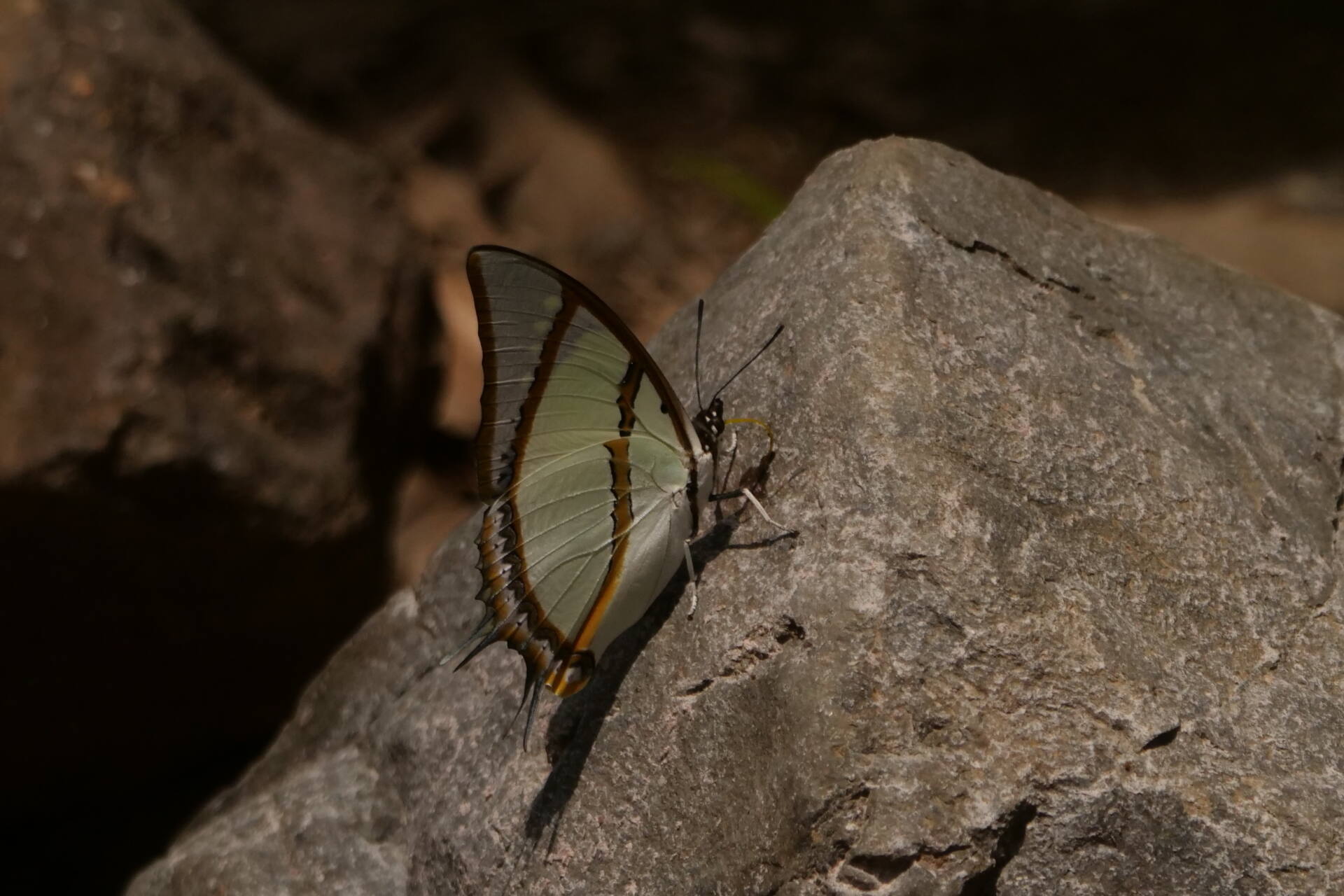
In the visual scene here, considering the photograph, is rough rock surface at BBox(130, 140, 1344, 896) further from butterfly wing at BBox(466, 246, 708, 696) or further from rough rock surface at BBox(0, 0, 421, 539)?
rough rock surface at BBox(0, 0, 421, 539)

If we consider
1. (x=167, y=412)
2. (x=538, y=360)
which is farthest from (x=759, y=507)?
(x=167, y=412)

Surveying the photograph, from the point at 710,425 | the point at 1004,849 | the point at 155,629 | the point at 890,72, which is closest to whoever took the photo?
the point at 1004,849

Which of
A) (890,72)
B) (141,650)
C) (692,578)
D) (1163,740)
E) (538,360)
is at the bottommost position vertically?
(141,650)

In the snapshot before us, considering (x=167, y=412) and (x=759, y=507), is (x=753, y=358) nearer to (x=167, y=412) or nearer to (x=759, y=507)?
(x=759, y=507)

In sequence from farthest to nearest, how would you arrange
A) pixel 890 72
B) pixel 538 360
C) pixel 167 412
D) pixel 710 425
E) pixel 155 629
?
pixel 890 72 → pixel 155 629 → pixel 167 412 → pixel 710 425 → pixel 538 360

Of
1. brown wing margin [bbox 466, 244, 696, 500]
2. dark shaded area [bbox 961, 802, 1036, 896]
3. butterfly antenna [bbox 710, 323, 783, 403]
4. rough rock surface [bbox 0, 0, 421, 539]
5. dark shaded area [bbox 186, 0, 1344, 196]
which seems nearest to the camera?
dark shaded area [bbox 961, 802, 1036, 896]

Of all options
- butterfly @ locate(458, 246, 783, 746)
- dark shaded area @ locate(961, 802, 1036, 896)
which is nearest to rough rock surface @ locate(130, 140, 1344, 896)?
dark shaded area @ locate(961, 802, 1036, 896)

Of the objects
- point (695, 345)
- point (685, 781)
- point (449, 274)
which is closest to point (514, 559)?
point (685, 781)

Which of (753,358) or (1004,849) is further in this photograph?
(753,358)
